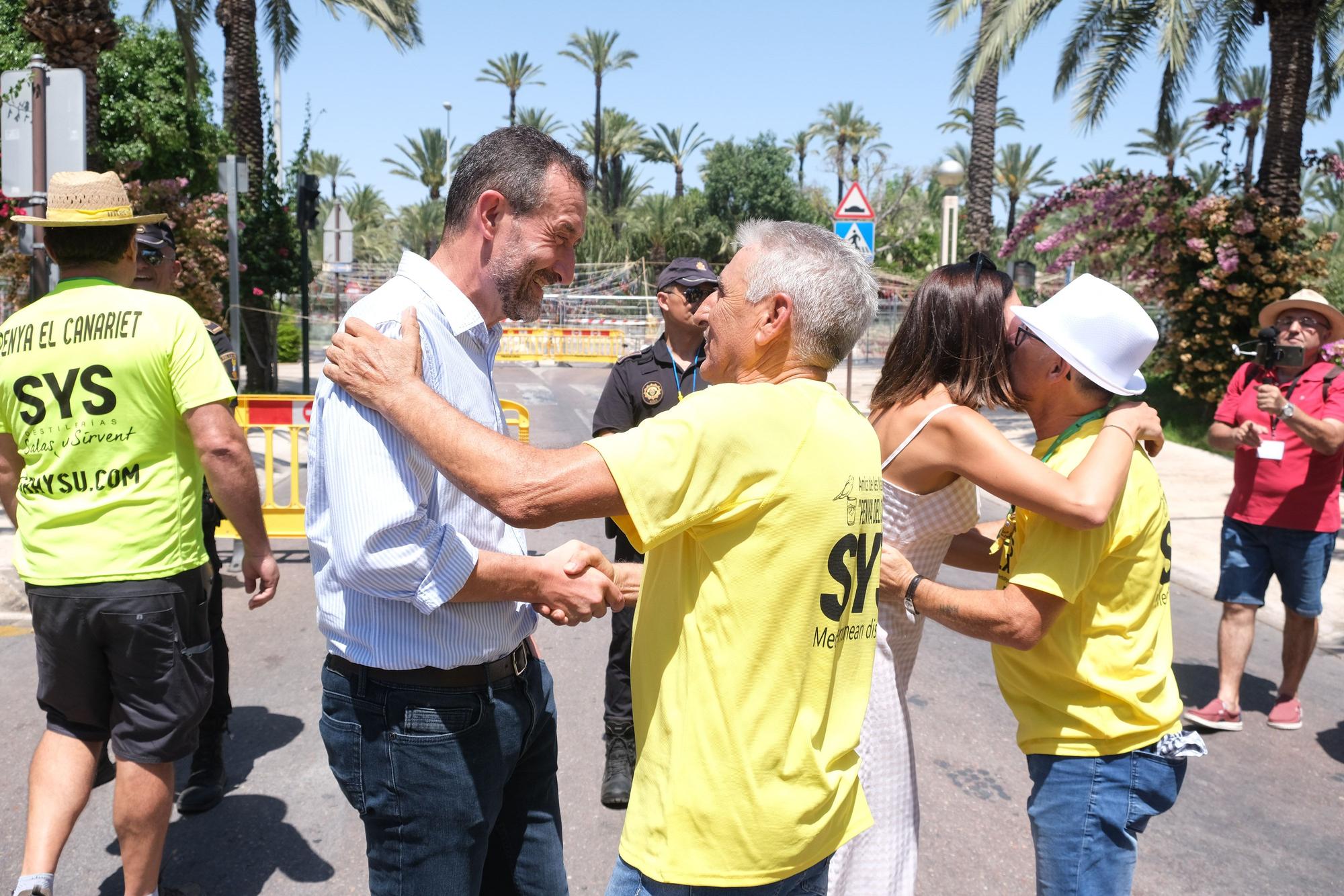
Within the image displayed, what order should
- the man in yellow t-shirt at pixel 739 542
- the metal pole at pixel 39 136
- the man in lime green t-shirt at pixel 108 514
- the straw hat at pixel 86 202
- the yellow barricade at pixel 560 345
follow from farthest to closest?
the yellow barricade at pixel 560 345, the metal pole at pixel 39 136, the straw hat at pixel 86 202, the man in lime green t-shirt at pixel 108 514, the man in yellow t-shirt at pixel 739 542

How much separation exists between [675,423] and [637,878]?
0.81 metres

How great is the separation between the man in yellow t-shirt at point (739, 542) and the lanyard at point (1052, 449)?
63 centimetres

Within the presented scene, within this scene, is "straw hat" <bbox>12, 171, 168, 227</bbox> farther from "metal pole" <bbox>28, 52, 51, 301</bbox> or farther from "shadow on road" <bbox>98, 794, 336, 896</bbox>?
"metal pole" <bbox>28, 52, 51, 301</bbox>

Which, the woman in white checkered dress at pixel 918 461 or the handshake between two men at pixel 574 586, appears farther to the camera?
the woman in white checkered dress at pixel 918 461

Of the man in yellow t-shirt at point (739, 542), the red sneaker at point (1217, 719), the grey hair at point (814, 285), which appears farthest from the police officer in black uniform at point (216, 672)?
the red sneaker at point (1217, 719)

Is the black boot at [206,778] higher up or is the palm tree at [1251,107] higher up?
Result: the palm tree at [1251,107]

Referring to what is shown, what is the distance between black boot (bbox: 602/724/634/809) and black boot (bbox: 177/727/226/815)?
4.79 feet

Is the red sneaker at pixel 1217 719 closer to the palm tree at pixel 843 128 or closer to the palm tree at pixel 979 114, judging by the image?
the palm tree at pixel 979 114

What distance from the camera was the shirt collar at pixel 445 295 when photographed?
2.12m

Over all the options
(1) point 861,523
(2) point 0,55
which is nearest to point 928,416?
(1) point 861,523

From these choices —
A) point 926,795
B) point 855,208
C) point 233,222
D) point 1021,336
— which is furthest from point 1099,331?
point 855,208

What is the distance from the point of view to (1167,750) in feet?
7.69

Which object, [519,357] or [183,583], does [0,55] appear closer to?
[183,583]

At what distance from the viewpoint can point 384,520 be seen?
186 cm
